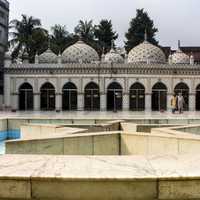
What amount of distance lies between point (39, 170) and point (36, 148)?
413 centimetres

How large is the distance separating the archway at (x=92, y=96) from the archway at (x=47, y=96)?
3049 mm

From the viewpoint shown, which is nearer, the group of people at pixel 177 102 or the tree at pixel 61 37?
the group of people at pixel 177 102

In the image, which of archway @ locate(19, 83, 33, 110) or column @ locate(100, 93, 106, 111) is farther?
archway @ locate(19, 83, 33, 110)

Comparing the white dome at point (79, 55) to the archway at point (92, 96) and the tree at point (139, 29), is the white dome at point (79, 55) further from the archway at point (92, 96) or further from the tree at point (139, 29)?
the tree at point (139, 29)

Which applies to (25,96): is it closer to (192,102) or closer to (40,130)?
(192,102)

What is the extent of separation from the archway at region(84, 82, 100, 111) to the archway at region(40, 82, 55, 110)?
305cm

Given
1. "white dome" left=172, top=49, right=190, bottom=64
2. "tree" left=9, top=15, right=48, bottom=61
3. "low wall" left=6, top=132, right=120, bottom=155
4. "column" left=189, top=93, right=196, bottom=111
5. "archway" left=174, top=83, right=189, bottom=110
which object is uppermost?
"tree" left=9, top=15, right=48, bottom=61

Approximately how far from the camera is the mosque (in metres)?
39.5

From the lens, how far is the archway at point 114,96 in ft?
130

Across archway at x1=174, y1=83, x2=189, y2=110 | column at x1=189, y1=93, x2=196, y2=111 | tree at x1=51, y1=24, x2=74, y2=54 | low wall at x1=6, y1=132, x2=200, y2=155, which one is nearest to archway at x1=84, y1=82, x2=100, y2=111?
archway at x1=174, y1=83, x2=189, y2=110

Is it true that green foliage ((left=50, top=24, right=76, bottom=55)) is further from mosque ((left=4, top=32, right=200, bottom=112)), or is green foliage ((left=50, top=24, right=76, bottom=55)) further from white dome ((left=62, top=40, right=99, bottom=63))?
mosque ((left=4, top=32, right=200, bottom=112))

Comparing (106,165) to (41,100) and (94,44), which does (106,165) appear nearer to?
(41,100)

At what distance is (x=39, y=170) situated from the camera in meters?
3.74

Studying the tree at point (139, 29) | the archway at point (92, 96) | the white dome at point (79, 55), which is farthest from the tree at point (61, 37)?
the archway at point (92, 96)
